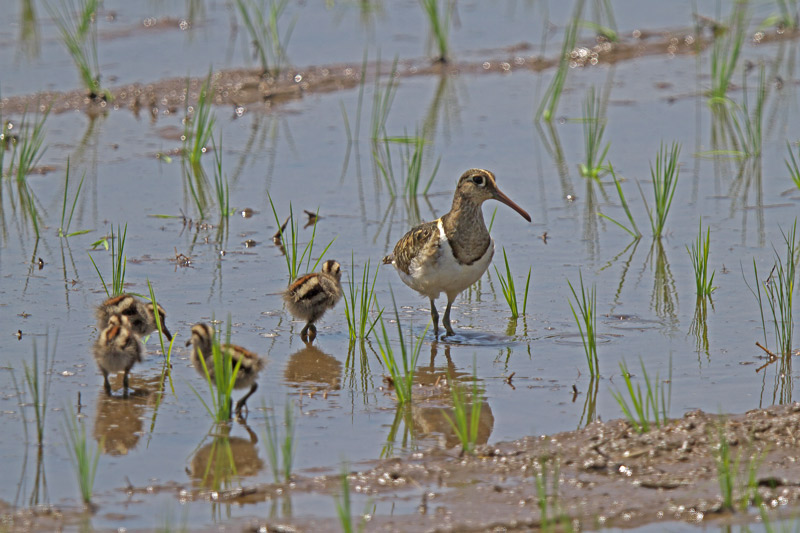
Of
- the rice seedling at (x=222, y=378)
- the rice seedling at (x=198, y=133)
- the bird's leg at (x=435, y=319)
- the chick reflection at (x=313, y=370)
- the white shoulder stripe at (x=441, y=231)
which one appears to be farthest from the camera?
the rice seedling at (x=198, y=133)

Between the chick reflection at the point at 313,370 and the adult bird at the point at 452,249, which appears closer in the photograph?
the chick reflection at the point at 313,370

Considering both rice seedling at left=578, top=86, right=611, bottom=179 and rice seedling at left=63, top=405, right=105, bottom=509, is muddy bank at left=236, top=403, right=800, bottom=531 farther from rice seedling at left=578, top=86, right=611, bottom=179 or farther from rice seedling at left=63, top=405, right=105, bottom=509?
rice seedling at left=578, top=86, right=611, bottom=179

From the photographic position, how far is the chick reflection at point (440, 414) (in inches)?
246

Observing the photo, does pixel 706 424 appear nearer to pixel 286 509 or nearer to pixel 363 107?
pixel 286 509

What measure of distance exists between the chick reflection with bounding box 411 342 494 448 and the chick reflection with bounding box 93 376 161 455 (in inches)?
58.5

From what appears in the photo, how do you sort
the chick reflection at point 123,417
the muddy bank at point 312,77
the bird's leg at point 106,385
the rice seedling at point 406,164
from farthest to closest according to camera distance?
the muddy bank at point 312,77
the rice seedling at point 406,164
the bird's leg at point 106,385
the chick reflection at point 123,417

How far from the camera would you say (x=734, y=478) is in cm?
535

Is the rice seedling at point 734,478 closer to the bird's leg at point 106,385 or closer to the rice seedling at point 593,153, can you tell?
the bird's leg at point 106,385

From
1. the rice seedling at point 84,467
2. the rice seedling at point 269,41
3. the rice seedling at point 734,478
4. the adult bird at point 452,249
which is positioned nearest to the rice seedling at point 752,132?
the adult bird at point 452,249

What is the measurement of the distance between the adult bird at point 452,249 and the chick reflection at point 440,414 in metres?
0.70

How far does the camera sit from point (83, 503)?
17.7 feet

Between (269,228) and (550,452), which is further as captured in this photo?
(269,228)

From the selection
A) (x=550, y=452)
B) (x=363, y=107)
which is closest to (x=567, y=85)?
(x=363, y=107)

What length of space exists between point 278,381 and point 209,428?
867mm
